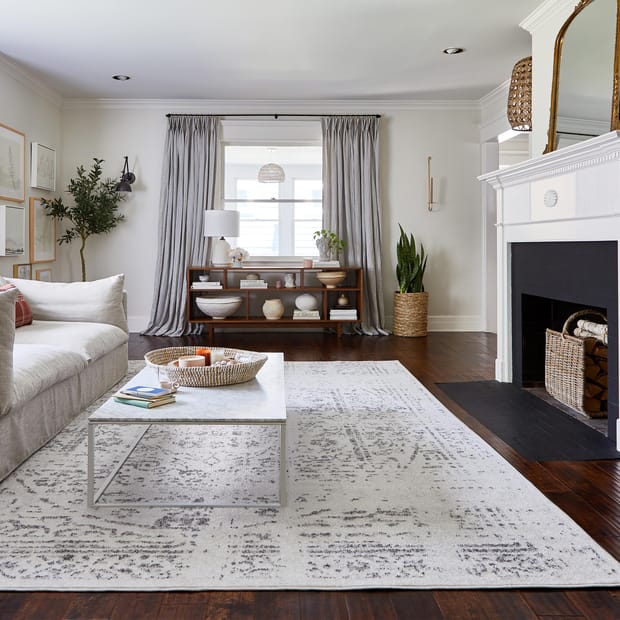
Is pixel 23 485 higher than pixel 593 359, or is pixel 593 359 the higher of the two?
pixel 593 359

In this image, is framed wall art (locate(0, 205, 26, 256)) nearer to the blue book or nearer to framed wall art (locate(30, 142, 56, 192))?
framed wall art (locate(30, 142, 56, 192))

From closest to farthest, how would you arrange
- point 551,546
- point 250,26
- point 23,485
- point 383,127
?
point 551,546 → point 23,485 → point 250,26 → point 383,127

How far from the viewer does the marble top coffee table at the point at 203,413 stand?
6.74 feet

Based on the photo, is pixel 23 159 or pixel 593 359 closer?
pixel 593 359

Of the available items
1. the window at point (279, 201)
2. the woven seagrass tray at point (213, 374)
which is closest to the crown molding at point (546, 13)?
the woven seagrass tray at point (213, 374)

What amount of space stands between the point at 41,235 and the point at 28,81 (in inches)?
55.7

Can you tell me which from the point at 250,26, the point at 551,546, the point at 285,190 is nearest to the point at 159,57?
the point at 250,26

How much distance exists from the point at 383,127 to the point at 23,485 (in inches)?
219

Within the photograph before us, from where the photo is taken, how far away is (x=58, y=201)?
21.0ft

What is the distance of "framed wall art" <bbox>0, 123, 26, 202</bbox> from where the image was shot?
5324 millimetres

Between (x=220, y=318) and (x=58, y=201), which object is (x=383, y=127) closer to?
(x=220, y=318)

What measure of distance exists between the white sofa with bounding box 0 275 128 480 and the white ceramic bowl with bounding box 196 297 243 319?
1.94 meters

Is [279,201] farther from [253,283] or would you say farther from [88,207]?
[88,207]

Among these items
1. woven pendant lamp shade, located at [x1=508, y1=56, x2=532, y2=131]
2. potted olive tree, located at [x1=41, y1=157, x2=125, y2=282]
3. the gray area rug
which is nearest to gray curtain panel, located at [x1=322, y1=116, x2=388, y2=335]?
potted olive tree, located at [x1=41, y1=157, x2=125, y2=282]
